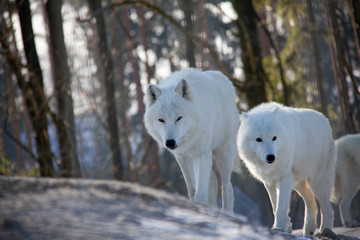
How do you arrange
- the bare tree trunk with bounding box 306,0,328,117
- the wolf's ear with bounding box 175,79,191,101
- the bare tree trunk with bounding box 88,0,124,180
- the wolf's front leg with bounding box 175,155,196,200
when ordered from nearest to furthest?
the wolf's ear with bounding box 175,79,191,101 → the wolf's front leg with bounding box 175,155,196,200 → the bare tree trunk with bounding box 88,0,124,180 → the bare tree trunk with bounding box 306,0,328,117

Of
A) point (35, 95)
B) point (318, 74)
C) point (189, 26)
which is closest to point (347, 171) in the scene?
point (318, 74)

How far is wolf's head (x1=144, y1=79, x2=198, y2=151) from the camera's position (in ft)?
15.9

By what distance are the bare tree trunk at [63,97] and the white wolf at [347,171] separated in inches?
204

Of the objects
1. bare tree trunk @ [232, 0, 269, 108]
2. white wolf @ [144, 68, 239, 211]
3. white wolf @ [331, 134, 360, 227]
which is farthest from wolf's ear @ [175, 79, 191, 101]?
white wolf @ [331, 134, 360, 227]

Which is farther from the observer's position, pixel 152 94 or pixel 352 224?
pixel 352 224

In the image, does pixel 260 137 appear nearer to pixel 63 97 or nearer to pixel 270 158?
pixel 270 158

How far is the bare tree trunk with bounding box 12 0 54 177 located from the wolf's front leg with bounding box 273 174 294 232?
11.7 feet

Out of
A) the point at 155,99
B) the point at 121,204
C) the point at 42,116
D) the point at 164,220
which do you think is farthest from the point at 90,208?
the point at 42,116

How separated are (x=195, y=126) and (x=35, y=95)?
12.7ft

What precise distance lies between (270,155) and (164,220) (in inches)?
129

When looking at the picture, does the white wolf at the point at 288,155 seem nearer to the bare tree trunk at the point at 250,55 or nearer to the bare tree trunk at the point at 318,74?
the bare tree trunk at the point at 250,55

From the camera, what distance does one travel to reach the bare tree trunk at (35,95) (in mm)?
7195

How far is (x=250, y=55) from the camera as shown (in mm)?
10055

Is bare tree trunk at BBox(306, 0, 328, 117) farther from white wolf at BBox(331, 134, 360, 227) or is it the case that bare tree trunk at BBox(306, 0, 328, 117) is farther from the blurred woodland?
white wolf at BBox(331, 134, 360, 227)
